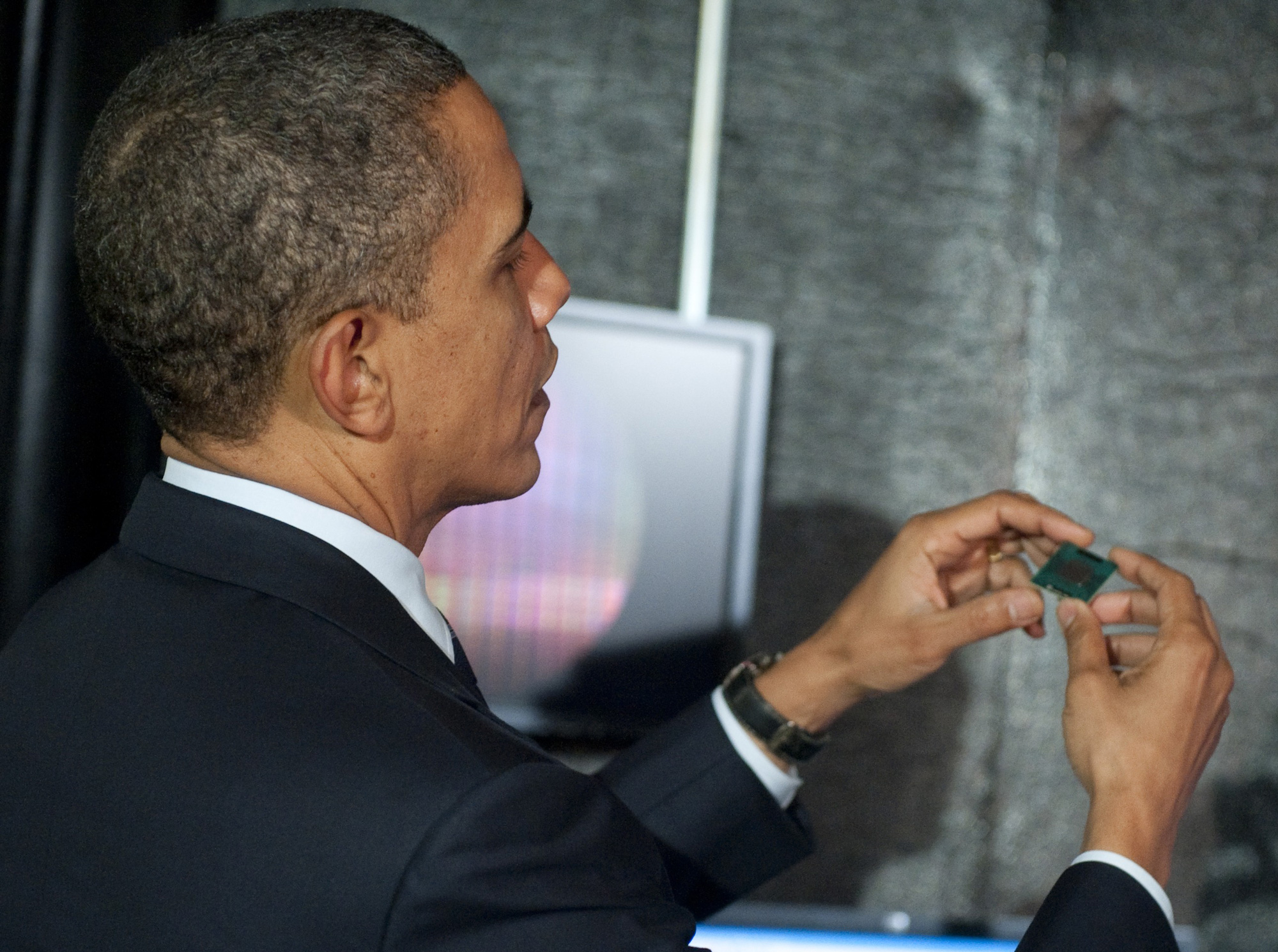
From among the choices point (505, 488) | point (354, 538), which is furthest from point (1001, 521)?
point (354, 538)

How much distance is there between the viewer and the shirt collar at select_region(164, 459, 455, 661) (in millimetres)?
656

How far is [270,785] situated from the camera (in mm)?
538

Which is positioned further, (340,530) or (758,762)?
(758,762)

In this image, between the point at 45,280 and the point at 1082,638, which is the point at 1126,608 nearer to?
the point at 1082,638

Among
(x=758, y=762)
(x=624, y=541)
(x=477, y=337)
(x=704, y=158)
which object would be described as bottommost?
(x=758, y=762)

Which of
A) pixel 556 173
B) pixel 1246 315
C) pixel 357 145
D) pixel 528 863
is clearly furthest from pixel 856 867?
pixel 357 145

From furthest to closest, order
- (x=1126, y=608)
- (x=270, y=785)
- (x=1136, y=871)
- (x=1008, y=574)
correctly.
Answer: (x=1008, y=574) < (x=1126, y=608) < (x=1136, y=871) < (x=270, y=785)

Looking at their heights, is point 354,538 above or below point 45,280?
below

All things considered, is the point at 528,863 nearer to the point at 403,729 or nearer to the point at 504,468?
the point at 403,729

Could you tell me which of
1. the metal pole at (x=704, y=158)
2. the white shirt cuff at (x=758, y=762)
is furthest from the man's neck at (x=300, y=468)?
the metal pole at (x=704, y=158)

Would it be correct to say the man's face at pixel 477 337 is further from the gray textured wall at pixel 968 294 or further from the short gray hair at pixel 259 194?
the gray textured wall at pixel 968 294

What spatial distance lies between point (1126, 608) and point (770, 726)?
0.94ft

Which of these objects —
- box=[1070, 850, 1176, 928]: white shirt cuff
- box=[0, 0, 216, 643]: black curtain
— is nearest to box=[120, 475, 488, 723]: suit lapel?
box=[1070, 850, 1176, 928]: white shirt cuff

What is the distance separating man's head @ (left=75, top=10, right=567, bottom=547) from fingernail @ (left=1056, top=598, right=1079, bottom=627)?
1.36ft
